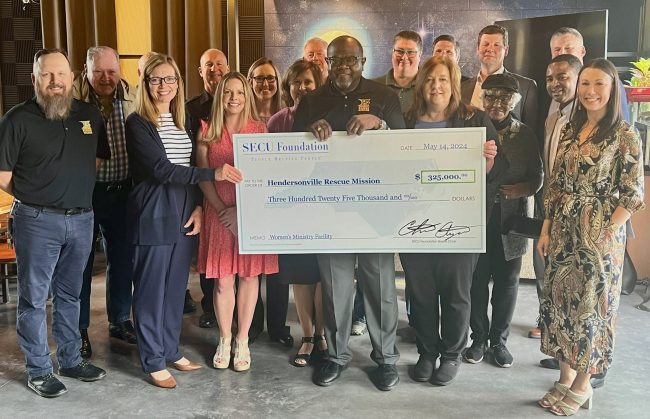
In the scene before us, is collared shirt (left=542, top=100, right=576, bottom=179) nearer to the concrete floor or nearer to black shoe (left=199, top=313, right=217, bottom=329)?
the concrete floor

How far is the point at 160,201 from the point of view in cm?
320

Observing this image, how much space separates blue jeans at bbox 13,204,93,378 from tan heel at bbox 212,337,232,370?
704 mm

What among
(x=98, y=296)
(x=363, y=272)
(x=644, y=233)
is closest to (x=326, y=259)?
(x=363, y=272)

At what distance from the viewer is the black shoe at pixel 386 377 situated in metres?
3.26

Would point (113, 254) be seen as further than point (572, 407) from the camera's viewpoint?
Yes

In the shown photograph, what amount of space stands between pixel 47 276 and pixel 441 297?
193 centimetres

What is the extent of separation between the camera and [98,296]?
4930mm

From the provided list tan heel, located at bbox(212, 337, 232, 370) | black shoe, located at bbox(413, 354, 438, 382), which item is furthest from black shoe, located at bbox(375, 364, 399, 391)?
tan heel, located at bbox(212, 337, 232, 370)

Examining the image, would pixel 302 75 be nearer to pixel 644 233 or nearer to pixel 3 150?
pixel 3 150

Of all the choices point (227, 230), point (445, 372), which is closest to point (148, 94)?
point (227, 230)

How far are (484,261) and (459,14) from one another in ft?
9.53

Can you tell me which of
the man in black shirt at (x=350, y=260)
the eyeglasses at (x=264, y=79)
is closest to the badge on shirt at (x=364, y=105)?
the man in black shirt at (x=350, y=260)

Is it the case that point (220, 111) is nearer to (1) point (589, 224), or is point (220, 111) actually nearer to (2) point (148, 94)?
(2) point (148, 94)

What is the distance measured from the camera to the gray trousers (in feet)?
10.8
